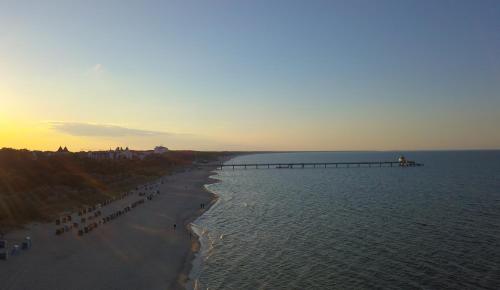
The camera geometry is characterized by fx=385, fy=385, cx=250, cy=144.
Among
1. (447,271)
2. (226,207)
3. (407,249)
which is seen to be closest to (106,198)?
(226,207)

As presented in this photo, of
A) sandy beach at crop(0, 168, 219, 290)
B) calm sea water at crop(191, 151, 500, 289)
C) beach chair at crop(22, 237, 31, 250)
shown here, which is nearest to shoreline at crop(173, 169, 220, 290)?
sandy beach at crop(0, 168, 219, 290)

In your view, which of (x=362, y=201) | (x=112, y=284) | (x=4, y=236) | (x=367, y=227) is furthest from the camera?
(x=362, y=201)

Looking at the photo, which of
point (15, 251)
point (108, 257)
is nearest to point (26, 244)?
point (15, 251)

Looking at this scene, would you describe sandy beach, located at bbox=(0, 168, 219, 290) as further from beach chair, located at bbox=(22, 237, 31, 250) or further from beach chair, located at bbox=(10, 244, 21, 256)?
beach chair, located at bbox=(22, 237, 31, 250)

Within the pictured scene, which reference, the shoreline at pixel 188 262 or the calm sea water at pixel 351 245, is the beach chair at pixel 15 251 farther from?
the calm sea water at pixel 351 245

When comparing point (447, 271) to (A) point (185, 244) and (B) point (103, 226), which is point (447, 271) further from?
(B) point (103, 226)

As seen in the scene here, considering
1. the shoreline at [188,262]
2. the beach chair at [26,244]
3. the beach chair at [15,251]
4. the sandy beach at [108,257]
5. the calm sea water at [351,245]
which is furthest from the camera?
the beach chair at [26,244]

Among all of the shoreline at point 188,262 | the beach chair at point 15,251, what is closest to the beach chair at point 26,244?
the beach chair at point 15,251

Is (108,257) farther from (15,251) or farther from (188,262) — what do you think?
(15,251)
